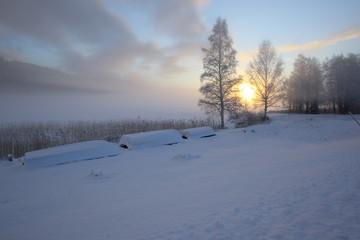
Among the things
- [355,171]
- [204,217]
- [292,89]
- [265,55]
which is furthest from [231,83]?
[292,89]

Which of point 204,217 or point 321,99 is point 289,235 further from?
point 321,99

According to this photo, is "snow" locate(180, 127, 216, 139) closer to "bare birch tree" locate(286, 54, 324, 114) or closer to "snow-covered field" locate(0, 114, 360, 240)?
"snow-covered field" locate(0, 114, 360, 240)

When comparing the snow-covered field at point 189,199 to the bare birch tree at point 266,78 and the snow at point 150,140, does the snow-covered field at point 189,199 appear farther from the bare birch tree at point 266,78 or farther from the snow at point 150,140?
the bare birch tree at point 266,78

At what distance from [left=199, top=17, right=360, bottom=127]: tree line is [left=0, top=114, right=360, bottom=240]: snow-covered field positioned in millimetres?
10782

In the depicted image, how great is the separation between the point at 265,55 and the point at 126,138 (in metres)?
19.0

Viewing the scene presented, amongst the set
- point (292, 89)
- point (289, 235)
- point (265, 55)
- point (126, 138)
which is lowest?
point (289, 235)

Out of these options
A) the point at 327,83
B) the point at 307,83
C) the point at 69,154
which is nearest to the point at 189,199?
the point at 69,154

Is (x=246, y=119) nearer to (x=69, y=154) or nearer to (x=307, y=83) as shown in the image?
(x=307, y=83)

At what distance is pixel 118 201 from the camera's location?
4062mm

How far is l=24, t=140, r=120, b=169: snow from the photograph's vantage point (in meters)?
6.95

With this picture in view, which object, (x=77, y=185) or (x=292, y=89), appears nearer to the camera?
(x=77, y=185)

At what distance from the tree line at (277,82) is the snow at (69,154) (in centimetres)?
1093

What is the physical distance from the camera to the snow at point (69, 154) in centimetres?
695

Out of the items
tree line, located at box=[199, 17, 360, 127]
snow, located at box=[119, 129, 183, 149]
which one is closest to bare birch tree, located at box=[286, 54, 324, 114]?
tree line, located at box=[199, 17, 360, 127]
